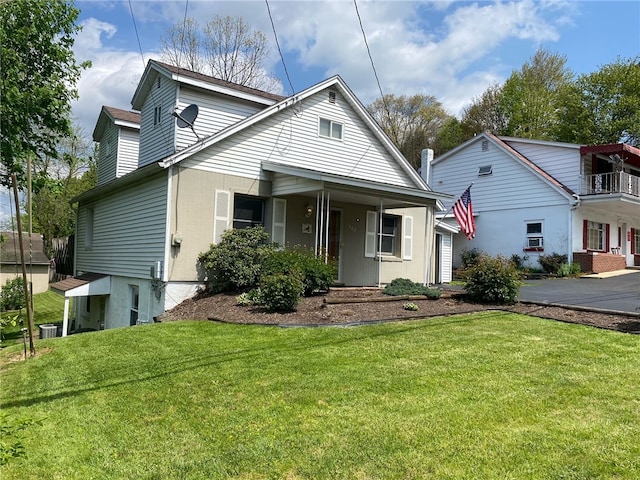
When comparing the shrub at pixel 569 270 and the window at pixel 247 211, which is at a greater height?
the window at pixel 247 211

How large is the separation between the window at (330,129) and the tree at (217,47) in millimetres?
15572

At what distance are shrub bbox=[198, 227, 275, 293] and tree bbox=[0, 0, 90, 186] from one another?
18.9 ft

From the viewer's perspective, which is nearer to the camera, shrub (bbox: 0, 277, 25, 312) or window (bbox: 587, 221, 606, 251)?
shrub (bbox: 0, 277, 25, 312)

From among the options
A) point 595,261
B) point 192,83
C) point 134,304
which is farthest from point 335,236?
point 595,261

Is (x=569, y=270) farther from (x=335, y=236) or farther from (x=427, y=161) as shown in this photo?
(x=335, y=236)

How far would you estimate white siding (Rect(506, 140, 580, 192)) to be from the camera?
71.3ft

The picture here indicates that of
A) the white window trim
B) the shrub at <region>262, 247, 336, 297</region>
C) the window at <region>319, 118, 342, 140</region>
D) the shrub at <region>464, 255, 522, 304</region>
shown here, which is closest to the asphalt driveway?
the shrub at <region>464, 255, 522, 304</region>

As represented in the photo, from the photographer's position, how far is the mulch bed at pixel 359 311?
8.59 metres

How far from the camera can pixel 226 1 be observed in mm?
7219

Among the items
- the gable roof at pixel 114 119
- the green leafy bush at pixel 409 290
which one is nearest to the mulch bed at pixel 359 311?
the green leafy bush at pixel 409 290

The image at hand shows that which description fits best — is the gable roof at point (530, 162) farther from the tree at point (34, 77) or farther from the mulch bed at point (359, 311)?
the tree at point (34, 77)

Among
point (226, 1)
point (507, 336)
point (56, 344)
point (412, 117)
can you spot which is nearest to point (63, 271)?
point (56, 344)

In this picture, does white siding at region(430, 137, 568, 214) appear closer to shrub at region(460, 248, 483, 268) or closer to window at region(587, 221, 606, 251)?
shrub at region(460, 248, 483, 268)

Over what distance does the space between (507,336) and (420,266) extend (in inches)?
357
